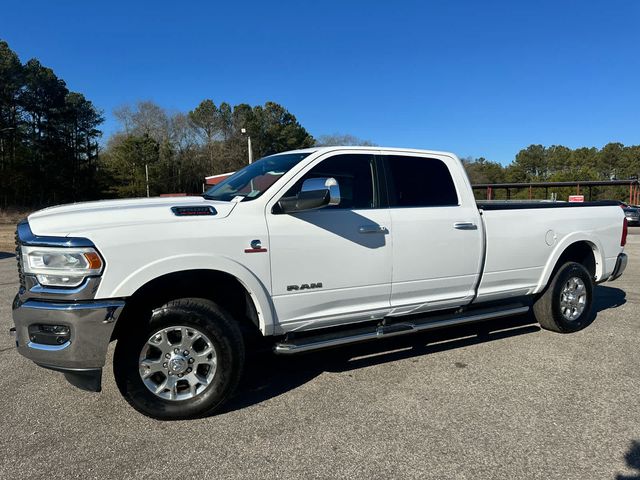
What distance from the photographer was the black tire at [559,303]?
17.1 ft

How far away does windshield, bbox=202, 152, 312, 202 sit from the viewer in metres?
3.83

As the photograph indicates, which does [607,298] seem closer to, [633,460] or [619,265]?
[619,265]

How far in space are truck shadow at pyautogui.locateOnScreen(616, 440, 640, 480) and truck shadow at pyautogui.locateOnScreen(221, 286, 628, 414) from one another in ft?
5.11

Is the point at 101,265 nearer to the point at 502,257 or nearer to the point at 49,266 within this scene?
the point at 49,266

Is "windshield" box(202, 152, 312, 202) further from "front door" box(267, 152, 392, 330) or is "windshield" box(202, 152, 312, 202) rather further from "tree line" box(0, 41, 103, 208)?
"tree line" box(0, 41, 103, 208)

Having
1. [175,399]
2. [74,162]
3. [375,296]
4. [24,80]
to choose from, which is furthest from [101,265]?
[74,162]

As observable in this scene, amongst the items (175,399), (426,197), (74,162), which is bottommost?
(175,399)

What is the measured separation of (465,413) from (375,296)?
1159 millimetres

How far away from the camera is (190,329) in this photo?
3316 mm

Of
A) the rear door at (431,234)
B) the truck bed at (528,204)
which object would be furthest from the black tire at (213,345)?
the truck bed at (528,204)

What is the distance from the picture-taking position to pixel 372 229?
3.90 meters

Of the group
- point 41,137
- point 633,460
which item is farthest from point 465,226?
point 41,137

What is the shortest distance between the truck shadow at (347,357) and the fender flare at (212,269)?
16.4 inches


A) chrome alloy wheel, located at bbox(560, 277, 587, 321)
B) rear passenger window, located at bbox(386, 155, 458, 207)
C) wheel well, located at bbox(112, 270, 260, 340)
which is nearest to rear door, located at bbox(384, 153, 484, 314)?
rear passenger window, located at bbox(386, 155, 458, 207)
